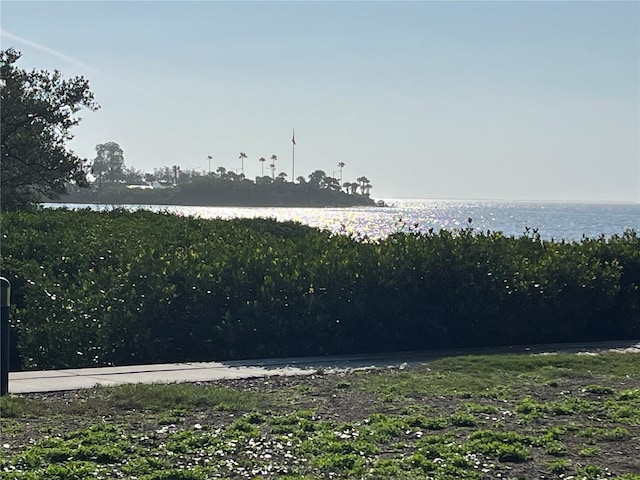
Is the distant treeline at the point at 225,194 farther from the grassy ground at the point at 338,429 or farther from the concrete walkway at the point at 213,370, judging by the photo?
the grassy ground at the point at 338,429

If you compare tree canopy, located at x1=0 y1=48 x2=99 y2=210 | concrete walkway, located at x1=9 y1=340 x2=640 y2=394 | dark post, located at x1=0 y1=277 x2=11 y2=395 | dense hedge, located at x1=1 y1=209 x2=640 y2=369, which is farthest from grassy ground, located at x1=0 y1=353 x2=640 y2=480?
tree canopy, located at x1=0 y1=48 x2=99 y2=210

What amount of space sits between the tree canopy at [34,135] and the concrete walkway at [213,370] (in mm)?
18526

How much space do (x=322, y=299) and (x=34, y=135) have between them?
64.7 feet

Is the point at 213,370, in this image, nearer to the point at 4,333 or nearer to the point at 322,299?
the point at 322,299

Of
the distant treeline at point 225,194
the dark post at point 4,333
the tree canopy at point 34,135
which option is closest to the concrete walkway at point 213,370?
the dark post at point 4,333

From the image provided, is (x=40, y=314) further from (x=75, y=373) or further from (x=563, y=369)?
(x=563, y=369)

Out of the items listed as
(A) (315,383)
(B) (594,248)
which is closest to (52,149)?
(B) (594,248)

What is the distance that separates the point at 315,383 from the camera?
27.6ft

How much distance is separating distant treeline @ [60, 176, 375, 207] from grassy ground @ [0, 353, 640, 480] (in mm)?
118145

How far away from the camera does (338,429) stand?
21.0 ft

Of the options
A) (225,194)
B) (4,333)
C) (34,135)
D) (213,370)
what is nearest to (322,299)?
(213,370)

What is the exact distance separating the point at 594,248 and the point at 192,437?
9459 mm

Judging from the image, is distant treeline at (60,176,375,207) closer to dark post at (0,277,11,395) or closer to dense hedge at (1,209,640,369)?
dense hedge at (1,209,640,369)

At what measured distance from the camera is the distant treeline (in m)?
133
